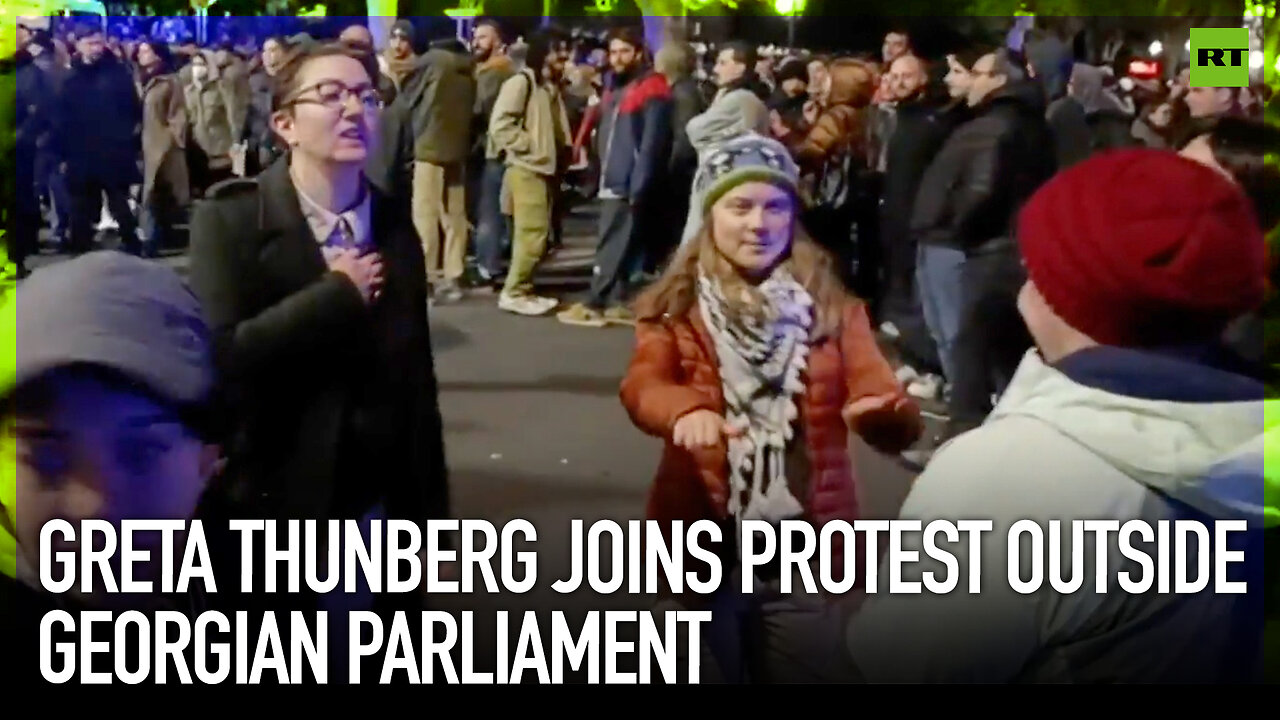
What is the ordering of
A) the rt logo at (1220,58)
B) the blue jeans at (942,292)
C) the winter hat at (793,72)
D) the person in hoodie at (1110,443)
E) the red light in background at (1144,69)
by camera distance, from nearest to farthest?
the person in hoodie at (1110,443) → the rt logo at (1220,58) → the blue jeans at (942,292) → the red light in background at (1144,69) → the winter hat at (793,72)

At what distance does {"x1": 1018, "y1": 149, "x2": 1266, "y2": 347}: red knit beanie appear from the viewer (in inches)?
63.8

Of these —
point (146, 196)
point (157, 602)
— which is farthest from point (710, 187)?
point (146, 196)

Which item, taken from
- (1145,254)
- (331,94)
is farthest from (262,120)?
(1145,254)

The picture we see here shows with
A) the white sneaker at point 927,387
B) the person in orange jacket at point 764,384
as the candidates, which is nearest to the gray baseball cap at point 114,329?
the person in orange jacket at point 764,384

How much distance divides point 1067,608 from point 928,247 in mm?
3185

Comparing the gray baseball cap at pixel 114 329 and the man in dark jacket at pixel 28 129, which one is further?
the man in dark jacket at pixel 28 129

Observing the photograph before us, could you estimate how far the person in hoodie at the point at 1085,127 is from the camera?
3.93 meters

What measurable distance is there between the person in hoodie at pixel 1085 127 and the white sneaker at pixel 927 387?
752 mm

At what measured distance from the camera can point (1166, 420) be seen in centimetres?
165

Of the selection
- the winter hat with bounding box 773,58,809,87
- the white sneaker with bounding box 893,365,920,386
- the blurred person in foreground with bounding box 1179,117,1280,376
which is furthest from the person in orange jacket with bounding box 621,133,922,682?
the winter hat with bounding box 773,58,809,87

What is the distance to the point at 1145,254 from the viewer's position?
5.30 ft

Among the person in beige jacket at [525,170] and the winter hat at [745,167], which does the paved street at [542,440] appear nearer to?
the person in beige jacket at [525,170]

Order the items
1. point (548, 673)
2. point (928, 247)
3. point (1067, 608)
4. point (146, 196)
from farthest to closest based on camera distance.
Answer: point (928, 247), point (146, 196), point (548, 673), point (1067, 608)

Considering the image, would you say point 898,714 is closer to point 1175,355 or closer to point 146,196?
point 1175,355
